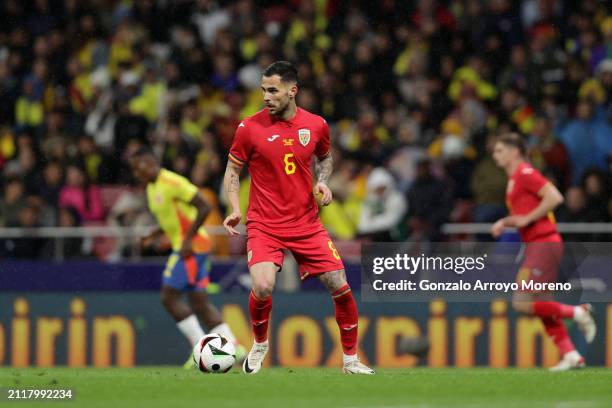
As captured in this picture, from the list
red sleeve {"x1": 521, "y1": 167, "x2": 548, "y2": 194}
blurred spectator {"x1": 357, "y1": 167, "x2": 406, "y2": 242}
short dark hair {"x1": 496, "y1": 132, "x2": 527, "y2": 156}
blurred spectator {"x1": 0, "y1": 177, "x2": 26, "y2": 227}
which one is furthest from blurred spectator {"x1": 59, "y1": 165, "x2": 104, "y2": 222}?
red sleeve {"x1": 521, "y1": 167, "x2": 548, "y2": 194}

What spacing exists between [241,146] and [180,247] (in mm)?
3160

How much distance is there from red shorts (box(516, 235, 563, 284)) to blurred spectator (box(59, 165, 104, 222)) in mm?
6556

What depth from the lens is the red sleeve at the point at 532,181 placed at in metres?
13.3

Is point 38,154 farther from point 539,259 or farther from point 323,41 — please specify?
point 539,259

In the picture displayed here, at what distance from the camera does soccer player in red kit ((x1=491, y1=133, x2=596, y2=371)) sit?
1319 centimetres

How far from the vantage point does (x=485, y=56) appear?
743 inches

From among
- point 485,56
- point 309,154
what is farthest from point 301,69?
point 309,154

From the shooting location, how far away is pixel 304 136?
11047 mm

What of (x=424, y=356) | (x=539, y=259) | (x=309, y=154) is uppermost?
(x=309, y=154)

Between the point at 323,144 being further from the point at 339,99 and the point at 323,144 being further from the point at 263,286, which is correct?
the point at 339,99

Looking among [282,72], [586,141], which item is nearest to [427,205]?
[586,141]

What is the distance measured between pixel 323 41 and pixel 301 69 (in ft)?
2.98

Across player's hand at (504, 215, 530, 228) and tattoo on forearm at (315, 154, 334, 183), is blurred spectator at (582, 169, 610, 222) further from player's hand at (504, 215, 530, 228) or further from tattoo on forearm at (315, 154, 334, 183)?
tattoo on forearm at (315, 154, 334, 183)

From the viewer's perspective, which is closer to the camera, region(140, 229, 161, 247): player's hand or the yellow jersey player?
the yellow jersey player
